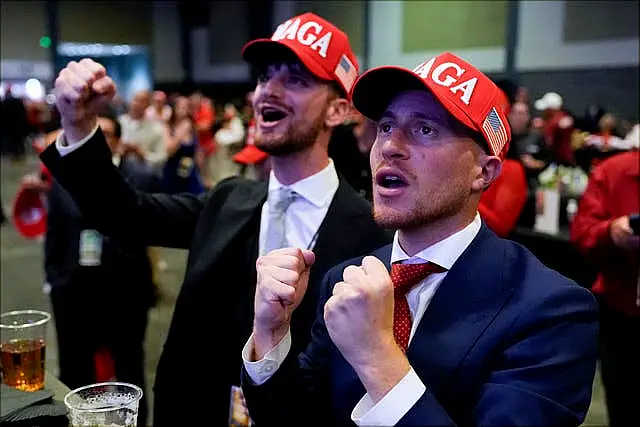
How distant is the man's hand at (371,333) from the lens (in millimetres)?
992

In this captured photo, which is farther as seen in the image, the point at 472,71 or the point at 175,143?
the point at 175,143

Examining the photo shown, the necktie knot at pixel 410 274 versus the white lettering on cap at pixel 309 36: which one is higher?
the white lettering on cap at pixel 309 36

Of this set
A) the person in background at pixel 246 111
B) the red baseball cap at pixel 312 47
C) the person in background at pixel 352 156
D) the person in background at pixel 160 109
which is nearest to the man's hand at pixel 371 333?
the red baseball cap at pixel 312 47

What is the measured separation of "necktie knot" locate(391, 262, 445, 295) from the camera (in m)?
1.22

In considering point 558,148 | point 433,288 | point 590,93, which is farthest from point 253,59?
point 590,93

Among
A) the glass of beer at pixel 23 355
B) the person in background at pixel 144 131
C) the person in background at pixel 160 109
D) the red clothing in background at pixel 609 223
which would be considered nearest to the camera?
the glass of beer at pixel 23 355

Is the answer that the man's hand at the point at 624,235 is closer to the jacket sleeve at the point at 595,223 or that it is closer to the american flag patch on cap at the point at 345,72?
the jacket sleeve at the point at 595,223

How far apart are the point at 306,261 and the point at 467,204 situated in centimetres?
32

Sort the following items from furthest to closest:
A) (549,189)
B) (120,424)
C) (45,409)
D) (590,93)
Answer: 1. (590,93)
2. (549,189)
3. (45,409)
4. (120,424)

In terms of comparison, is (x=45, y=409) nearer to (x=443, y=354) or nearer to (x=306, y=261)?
(x=306, y=261)

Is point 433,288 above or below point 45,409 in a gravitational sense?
above

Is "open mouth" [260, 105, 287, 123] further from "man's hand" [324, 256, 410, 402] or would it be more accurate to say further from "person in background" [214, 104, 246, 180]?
"person in background" [214, 104, 246, 180]

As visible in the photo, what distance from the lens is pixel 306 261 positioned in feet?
4.22

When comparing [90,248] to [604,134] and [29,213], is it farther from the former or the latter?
[604,134]
